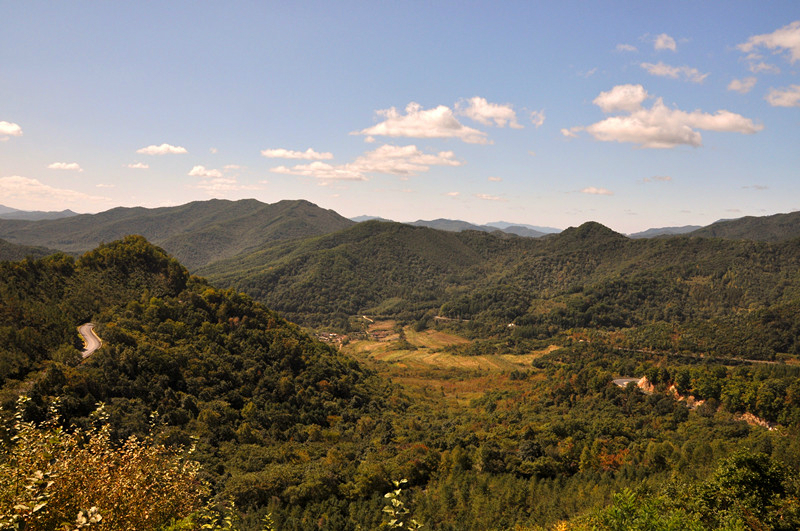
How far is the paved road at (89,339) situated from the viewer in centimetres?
5726

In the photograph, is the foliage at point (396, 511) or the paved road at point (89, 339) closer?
the foliage at point (396, 511)

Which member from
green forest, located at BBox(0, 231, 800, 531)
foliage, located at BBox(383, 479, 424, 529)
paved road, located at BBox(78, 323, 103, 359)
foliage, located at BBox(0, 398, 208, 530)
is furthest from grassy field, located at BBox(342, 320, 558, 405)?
foliage, located at BBox(383, 479, 424, 529)

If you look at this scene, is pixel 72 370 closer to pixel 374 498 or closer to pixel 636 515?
pixel 374 498

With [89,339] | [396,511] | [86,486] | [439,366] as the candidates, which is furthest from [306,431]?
[439,366]

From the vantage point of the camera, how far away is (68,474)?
42.1 ft

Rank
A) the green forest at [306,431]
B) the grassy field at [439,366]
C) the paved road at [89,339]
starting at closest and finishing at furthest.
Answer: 1. the green forest at [306,431]
2. the paved road at [89,339]
3. the grassy field at [439,366]

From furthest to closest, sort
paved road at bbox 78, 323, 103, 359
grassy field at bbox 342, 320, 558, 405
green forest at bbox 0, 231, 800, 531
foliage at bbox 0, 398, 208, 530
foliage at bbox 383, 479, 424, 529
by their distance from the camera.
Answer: grassy field at bbox 342, 320, 558, 405 → paved road at bbox 78, 323, 103, 359 → green forest at bbox 0, 231, 800, 531 → foliage at bbox 0, 398, 208, 530 → foliage at bbox 383, 479, 424, 529

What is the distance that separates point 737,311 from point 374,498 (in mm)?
212560

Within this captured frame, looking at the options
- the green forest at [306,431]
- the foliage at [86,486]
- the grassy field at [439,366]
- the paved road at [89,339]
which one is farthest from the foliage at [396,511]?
the grassy field at [439,366]

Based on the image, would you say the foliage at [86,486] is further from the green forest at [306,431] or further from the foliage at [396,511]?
the foliage at [396,511]

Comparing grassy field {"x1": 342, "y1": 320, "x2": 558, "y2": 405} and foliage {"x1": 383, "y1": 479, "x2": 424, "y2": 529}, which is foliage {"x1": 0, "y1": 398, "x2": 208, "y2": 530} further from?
grassy field {"x1": 342, "y1": 320, "x2": 558, "y2": 405}

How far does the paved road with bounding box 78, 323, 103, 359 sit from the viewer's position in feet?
188

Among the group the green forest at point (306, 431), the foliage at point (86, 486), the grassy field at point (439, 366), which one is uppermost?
the foliage at point (86, 486)

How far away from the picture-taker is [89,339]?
203ft
